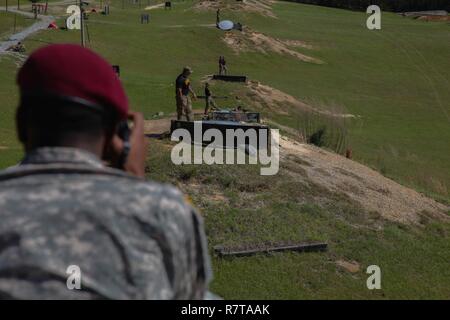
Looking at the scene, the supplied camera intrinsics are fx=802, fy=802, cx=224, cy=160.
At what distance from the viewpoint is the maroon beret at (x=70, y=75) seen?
2.51 meters

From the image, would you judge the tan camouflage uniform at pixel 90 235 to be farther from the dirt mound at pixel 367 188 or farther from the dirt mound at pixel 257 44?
the dirt mound at pixel 257 44

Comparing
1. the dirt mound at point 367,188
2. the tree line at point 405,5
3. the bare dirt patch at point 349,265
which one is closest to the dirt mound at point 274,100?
the dirt mound at point 367,188

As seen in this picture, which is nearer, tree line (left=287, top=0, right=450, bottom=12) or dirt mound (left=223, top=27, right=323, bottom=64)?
dirt mound (left=223, top=27, right=323, bottom=64)

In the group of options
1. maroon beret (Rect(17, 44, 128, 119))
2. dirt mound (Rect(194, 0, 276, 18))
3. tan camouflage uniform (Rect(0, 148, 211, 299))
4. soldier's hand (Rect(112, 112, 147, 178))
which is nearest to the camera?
tan camouflage uniform (Rect(0, 148, 211, 299))

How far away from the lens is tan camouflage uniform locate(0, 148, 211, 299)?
2363 millimetres

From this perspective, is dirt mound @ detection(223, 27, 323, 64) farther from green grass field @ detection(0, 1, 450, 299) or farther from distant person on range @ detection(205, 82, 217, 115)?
distant person on range @ detection(205, 82, 217, 115)

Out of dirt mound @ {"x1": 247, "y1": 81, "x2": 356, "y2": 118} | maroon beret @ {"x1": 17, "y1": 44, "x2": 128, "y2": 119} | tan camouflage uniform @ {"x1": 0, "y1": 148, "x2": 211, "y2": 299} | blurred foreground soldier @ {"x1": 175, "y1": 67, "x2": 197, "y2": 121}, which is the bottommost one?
A: dirt mound @ {"x1": 247, "y1": 81, "x2": 356, "y2": 118}

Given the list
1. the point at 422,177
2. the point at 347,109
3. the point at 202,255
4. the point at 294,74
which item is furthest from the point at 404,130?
the point at 202,255

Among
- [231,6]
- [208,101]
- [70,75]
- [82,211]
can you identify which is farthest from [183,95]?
[231,6]

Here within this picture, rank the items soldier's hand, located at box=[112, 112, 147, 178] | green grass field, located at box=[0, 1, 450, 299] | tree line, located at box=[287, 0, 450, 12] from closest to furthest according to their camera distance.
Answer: soldier's hand, located at box=[112, 112, 147, 178] < green grass field, located at box=[0, 1, 450, 299] < tree line, located at box=[287, 0, 450, 12]

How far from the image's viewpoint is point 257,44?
58000mm

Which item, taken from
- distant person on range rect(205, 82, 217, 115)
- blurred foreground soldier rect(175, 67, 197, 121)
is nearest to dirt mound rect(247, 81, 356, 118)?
distant person on range rect(205, 82, 217, 115)

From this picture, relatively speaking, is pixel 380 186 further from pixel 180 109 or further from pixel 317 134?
pixel 317 134

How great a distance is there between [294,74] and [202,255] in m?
49.3
